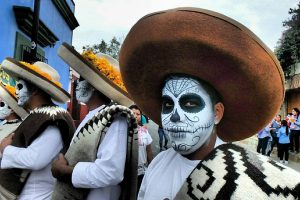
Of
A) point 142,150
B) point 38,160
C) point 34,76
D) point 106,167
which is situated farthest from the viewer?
point 142,150

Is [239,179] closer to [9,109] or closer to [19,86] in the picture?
[19,86]

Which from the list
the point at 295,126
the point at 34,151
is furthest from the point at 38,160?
the point at 295,126

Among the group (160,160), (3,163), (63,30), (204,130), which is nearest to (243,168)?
(204,130)

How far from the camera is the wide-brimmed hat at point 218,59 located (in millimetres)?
1541

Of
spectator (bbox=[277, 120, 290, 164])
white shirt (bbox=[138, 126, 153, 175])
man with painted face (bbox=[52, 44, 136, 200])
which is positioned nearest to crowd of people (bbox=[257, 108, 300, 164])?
spectator (bbox=[277, 120, 290, 164])

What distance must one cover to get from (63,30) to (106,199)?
12724mm

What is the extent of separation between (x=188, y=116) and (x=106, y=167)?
0.92 metres

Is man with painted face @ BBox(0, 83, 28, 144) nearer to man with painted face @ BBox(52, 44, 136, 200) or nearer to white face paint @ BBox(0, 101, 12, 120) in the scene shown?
white face paint @ BBox(0, 101, 12, 120)

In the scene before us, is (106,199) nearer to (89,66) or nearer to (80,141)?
(80,141)

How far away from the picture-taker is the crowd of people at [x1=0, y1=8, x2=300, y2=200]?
1.49m

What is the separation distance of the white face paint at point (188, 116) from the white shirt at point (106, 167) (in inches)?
30.7

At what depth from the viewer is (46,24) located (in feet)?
37.2

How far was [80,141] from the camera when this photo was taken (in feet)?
8.33

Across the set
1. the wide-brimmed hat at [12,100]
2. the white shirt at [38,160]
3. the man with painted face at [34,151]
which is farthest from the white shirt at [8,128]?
the white shirt at [38,160]
